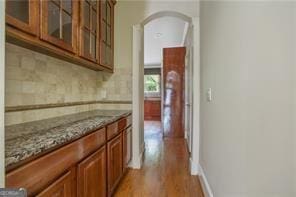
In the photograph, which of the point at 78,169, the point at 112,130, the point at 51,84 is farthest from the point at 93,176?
the point at 51,84

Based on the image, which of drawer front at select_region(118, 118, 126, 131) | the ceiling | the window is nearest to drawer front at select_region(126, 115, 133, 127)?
drawer front at select_region(118, 118, 126, 131)

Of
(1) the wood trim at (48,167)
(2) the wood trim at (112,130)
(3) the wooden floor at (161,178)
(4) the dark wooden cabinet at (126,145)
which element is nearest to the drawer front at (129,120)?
(4) the dark wooden cabinet at (126,145)

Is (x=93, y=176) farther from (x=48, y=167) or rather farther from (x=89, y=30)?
(x=89, y=30)

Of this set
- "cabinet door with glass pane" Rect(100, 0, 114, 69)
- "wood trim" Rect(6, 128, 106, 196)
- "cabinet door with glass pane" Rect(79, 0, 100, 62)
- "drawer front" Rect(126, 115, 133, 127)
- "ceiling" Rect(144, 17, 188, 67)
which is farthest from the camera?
"ceiling" Rect(144, 17, 188, 67)

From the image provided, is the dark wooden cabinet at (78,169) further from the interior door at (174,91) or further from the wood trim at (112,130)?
the interior door at (174,91)

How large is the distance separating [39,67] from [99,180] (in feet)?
3.45

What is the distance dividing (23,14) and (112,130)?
4.12ft

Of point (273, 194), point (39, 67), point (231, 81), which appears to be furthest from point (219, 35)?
point (39, 67)

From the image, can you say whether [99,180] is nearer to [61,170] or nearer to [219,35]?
[61,170]

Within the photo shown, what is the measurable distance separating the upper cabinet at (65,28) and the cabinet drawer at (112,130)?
26.7 inches

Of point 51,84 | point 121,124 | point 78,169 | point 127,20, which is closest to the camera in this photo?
point 78,169

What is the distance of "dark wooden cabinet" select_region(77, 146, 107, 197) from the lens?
146 centimetres

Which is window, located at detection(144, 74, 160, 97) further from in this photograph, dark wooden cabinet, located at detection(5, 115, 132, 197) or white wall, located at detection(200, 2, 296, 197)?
white wall, located at detection(200, 2, 296, 197)

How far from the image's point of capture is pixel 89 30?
2.20m
